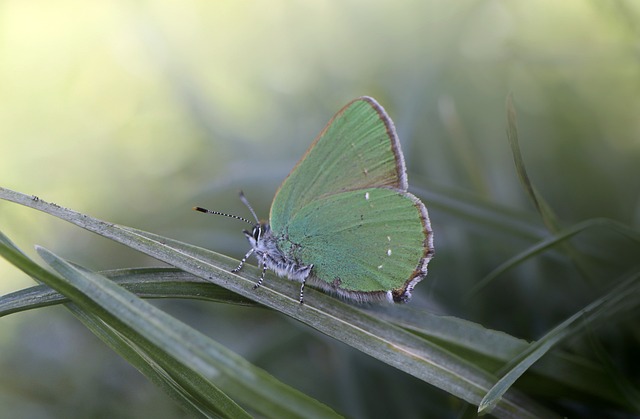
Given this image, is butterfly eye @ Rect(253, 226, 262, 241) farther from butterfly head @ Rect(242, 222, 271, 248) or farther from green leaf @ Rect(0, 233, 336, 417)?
green leaf @ Rect(0, 233, 336, 417)

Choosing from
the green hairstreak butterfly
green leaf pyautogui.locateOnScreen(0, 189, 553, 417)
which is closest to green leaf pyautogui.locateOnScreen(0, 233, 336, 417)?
green leaf pyautogui.locateOnScreen(0, 189, 553, 417)

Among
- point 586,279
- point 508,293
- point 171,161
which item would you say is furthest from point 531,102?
point 171,161

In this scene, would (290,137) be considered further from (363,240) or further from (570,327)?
(570,327)

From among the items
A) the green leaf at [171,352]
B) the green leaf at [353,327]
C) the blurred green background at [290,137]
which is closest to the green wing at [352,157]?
the blurred green background at [290,137]

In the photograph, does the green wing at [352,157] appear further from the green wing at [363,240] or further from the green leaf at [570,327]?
the green leaf at [570,327]

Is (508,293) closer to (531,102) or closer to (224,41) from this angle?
(531,102)

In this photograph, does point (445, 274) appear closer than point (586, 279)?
No

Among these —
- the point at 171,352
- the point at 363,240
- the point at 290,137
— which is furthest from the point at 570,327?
the point at 290,137

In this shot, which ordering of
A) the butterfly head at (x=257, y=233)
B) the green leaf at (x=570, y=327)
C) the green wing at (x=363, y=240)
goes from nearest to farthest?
the green leaf at (x=570, y=327) < the green wing at (x=363, y=240) < the butterfly head at (x=257, y=233)
